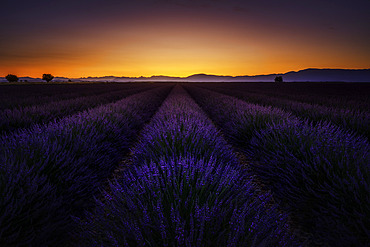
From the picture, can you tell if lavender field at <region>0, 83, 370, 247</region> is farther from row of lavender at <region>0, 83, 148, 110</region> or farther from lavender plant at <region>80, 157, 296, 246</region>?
row of lavender at <region>0, 83, 148, 110</region>

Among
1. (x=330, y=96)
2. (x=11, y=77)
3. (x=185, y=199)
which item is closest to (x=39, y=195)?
(x=185, y=199)

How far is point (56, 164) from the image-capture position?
2.28 meters

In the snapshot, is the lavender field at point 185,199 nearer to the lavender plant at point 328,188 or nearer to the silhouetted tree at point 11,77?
the lavender plant at point 328,188

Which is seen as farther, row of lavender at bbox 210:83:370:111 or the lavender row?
row of lavender at bbox 210:83:370:111

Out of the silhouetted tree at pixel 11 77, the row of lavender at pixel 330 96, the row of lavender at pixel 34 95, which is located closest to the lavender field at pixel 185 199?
the row of lavender at pixel 330 96

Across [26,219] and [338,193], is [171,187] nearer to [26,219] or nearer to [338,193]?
[26,219]

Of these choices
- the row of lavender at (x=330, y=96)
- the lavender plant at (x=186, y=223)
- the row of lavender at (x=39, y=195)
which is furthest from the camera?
the row of lavender at (x=330, y=96)

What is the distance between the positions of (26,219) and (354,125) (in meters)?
6.10

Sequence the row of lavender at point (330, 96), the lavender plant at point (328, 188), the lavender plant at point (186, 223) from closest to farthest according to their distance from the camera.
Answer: the lavender plant at point (186, 223) < the lavender plant at point (328, 188) < the row of lavender at point (330, 96)

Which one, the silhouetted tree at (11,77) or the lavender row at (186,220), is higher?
the lavender row at (186,220)

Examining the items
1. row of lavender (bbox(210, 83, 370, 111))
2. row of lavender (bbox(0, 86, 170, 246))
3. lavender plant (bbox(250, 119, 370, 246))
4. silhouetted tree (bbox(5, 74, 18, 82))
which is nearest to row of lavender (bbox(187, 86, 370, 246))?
lavender plant (bbox(250, 119, 370, 246))

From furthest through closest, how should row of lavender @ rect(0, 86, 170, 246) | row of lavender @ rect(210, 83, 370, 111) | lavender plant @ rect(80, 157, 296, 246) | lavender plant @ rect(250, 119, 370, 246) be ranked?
row of lavender @ rect(210, 83, 370, 111) < lavender plant @ rect(250, 119, 370, 246) < row of lavender @ rect(0, 86, 170, 246) < lavender plant @ rect(80, 157, 296, 246)

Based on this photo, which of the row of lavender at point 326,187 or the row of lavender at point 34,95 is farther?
the row of lavender at point 34,95

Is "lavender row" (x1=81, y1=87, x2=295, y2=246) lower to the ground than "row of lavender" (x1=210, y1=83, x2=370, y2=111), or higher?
higher
